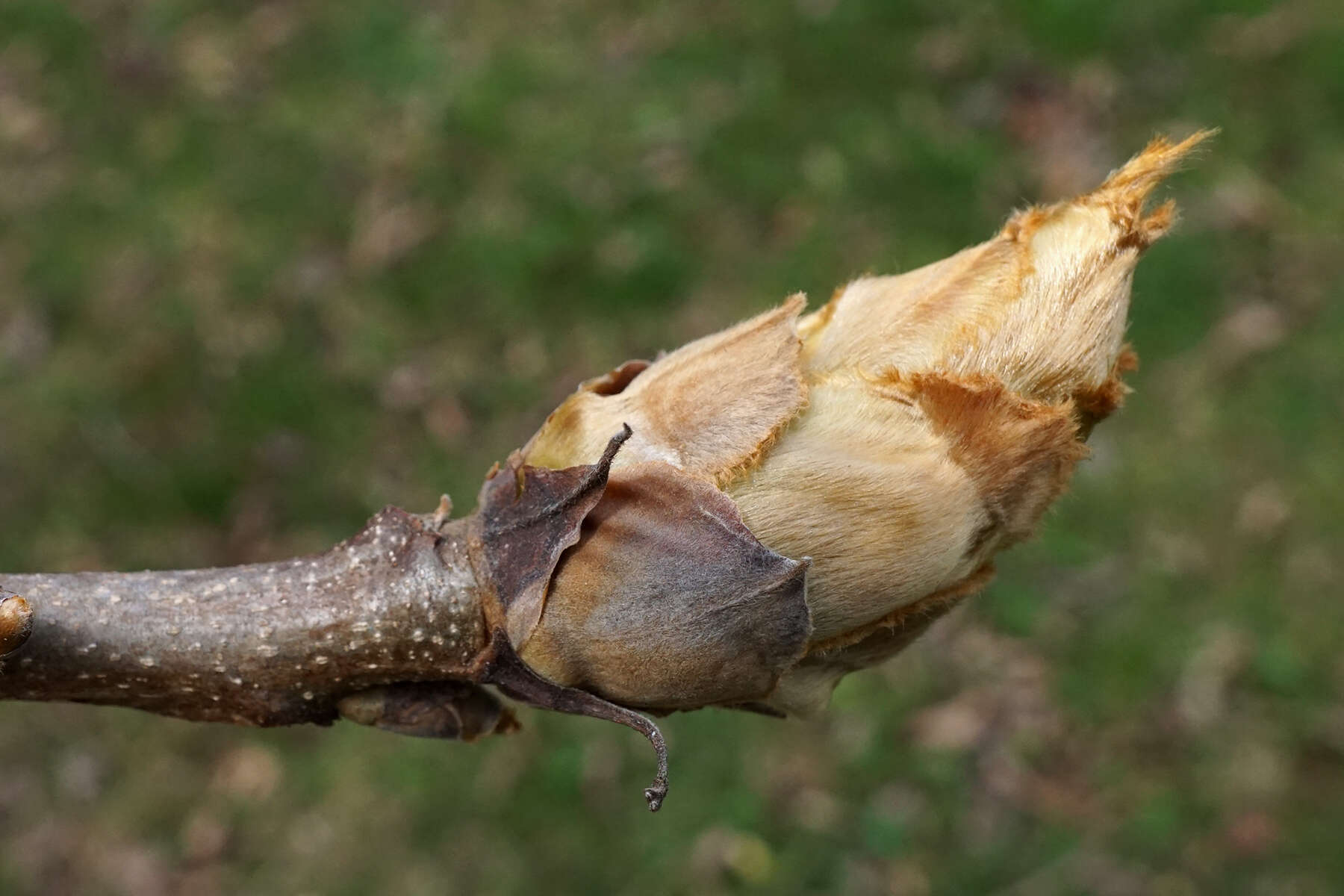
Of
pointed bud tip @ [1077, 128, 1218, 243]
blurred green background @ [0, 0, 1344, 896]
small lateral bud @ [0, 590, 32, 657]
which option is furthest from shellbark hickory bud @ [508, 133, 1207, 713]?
blurred green background @ [0, 0, 1344, 896]

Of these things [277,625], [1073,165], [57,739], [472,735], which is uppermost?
[1073,165]

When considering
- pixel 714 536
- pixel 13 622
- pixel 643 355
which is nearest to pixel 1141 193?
pixel 714 536

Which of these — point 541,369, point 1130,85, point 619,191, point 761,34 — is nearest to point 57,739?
point 541,369

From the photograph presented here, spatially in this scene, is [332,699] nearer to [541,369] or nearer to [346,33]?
[541,369]

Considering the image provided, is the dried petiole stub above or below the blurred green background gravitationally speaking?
below

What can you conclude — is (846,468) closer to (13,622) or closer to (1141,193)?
(1141,193)

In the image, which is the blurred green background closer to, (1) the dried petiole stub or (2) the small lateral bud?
(1) the dried petiole stub

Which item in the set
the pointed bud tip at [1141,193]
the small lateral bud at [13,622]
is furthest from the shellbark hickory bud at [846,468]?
the small lateral bud at [13,622]
